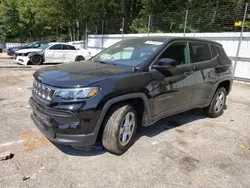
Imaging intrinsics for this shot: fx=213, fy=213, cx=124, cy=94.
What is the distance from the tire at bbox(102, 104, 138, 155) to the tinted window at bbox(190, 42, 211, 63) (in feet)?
5.83

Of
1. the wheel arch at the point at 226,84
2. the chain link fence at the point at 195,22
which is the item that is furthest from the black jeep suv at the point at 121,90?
the chain link fence at the point at 195,22

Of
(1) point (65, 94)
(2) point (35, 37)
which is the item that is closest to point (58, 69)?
(1) point (65, 94)

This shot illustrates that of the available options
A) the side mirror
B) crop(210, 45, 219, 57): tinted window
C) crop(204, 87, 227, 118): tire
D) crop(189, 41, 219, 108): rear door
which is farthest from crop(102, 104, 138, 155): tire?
crop(210, 45, 219, 57): tinted window

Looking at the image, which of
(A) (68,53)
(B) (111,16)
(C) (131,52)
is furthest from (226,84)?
(B) (111,16)

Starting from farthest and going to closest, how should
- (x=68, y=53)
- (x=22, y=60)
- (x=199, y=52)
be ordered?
(x=68, y=53)
(x=22, y=60)
(x=199, y=52)

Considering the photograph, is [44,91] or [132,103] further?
[132,103]

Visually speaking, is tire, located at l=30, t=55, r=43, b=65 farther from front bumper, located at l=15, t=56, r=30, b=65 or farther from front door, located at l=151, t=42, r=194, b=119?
front door, located at l=151, t=42, r=194, b=119

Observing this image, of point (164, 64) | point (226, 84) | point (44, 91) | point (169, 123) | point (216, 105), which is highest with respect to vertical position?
point (164, 64)

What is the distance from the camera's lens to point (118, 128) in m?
2.87

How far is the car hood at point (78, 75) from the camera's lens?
2623 mm

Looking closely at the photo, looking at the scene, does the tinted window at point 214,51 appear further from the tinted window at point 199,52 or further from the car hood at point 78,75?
the car hood at point 78,75

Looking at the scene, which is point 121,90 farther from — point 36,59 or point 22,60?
point 22,60

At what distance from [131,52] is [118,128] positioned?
146 cm

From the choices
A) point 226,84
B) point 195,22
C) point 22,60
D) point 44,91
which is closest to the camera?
point 44,91
